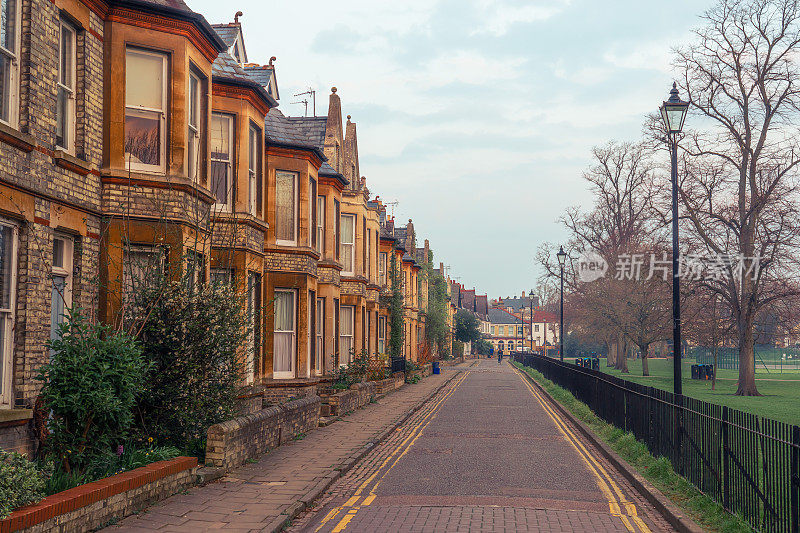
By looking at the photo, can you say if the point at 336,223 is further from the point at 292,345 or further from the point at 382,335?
the point at 382,335

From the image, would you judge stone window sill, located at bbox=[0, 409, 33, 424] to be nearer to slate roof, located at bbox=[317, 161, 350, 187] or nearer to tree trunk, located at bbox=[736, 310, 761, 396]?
slate roof, located at bbox=[317, 161, 350, 187]

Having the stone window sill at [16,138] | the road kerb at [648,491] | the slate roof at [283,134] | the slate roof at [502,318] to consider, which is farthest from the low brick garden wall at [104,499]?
the slate roof at [502,318]

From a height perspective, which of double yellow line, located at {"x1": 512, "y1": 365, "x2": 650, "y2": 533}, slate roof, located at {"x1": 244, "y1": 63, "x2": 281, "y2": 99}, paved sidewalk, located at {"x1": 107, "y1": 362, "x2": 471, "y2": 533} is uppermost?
slate roof, located at {"x1": 244, "y1": 63, "x2": 281, "y2": 99}

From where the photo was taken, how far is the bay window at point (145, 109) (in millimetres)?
12852

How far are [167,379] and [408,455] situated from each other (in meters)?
5.13

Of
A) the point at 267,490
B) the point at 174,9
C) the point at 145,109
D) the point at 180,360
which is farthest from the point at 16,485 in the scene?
the point at 174,9

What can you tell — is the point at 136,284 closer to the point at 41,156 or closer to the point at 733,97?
the point at 41,156

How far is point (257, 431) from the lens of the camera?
13.1 m

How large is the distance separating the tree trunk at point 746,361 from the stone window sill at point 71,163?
31.5m

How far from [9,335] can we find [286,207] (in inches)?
486

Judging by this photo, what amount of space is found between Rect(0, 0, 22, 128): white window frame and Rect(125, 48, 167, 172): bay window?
2.81 m

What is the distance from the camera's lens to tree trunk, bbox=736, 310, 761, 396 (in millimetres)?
35188

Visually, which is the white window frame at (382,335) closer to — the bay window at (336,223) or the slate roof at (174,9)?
the bay window at (336,223)

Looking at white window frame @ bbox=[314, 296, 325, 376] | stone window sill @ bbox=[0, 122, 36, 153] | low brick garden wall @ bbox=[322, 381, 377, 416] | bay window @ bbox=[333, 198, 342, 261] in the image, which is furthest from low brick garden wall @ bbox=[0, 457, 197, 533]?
bay window @ bbox=[333, 198, 342, 261]
